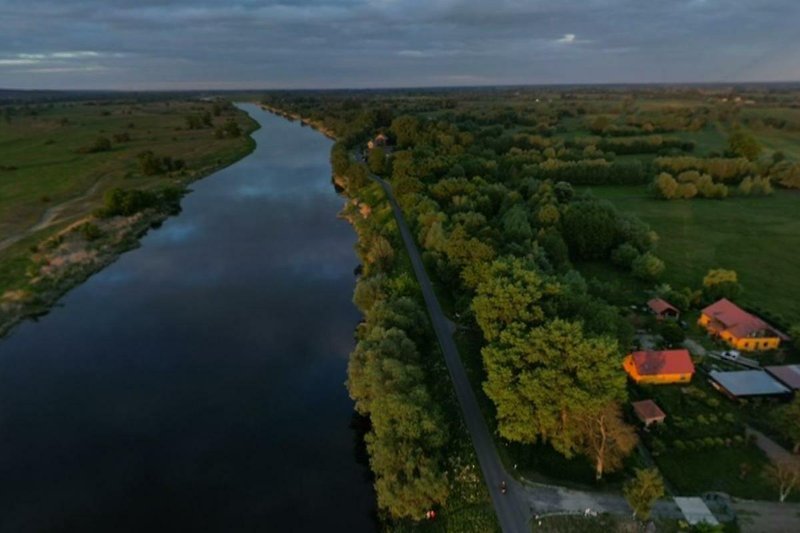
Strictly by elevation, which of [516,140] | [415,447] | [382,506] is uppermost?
[516,140]

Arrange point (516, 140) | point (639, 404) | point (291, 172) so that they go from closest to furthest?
point (639, 404)
point (291, 172)
point (516, 140)

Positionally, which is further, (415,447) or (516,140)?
(516,140)

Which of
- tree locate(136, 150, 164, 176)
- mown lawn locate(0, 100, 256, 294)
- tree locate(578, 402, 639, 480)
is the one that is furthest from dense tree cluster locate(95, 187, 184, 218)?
tree locate(578, 402, 639, 480)

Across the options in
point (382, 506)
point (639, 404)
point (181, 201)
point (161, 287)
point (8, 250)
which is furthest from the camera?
point (181, 201)

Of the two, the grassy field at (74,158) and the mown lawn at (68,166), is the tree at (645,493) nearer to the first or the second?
the mown lawn at (68,166)

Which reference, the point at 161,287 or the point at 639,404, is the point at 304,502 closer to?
the point at 639,404

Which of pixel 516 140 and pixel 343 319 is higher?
pixel 516 140

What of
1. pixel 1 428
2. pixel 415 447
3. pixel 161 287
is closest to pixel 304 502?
pixel 415 447
